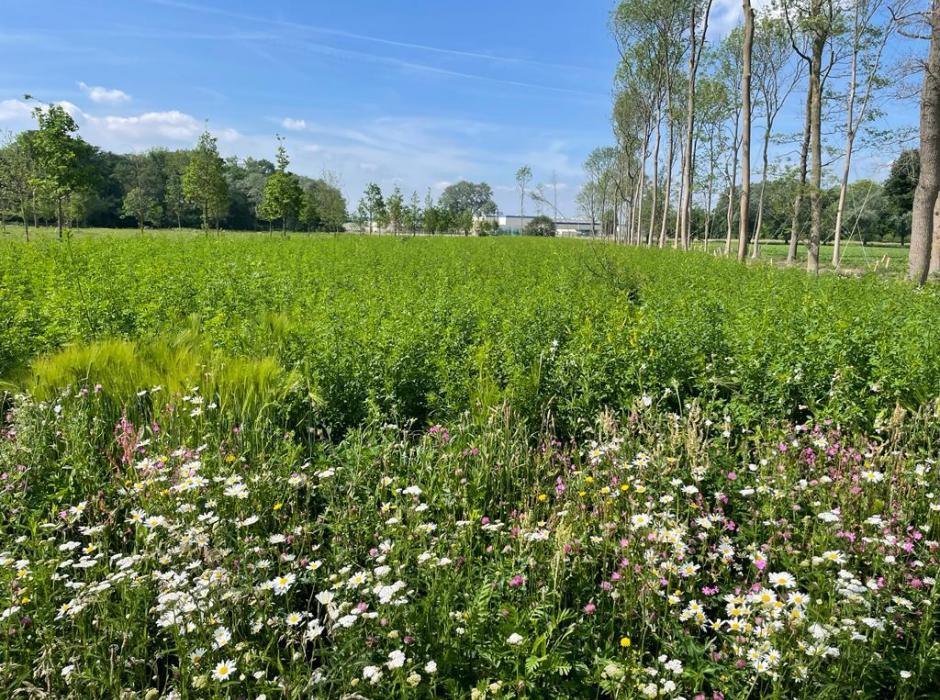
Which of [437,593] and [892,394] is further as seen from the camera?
[892,394]

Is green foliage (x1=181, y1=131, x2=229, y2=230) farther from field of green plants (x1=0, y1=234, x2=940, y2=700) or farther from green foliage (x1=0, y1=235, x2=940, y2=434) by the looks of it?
field of green plants (x1=0, y1=234, x2=940, y2=700)

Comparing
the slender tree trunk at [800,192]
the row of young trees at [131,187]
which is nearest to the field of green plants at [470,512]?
the slender tree trunk at [800,192]

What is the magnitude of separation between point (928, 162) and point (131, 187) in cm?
8498

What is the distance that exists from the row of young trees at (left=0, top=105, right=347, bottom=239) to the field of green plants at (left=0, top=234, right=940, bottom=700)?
76.2ft

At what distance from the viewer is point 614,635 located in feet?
7.85

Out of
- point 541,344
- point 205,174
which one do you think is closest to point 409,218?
point 205,174

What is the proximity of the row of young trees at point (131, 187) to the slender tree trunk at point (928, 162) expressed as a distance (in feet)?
98.0

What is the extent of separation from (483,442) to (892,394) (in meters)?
3.32

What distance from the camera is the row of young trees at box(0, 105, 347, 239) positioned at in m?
24.3

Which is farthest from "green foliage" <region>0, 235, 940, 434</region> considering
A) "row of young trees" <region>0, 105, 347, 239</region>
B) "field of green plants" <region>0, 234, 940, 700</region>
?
"row of young trees" <region>0, 105, 347, 239</region>

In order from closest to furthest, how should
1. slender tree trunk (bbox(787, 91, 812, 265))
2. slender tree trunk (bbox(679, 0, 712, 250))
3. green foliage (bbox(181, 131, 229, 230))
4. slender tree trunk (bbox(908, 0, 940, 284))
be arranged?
slender tree trunk (bbox(908, 0, 940, 284)), slender tree trunk (bbox(787, 91, 812, 265)), slender tree trunk (bbox(679, 0, 712, 250)), green foliage (bbox(181, 131, 229, 230))

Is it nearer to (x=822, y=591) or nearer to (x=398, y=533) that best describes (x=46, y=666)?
(x=398, y=533)

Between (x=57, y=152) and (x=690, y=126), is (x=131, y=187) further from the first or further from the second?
(x=690, y=126)

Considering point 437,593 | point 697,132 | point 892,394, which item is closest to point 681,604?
point 437,593
